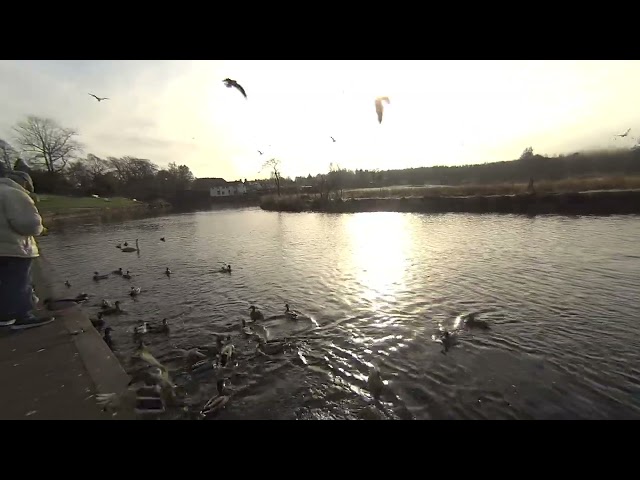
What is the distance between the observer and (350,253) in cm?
1916

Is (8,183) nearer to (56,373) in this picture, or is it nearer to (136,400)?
(56,373)

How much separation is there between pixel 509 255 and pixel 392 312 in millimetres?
10125

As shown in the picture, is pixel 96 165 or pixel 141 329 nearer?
pixel 141 329

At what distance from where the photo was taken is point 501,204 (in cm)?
3547

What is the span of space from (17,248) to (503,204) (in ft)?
132

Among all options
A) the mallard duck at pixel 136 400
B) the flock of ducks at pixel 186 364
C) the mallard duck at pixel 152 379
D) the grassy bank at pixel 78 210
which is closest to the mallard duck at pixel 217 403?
the flock of ducks at pixel 186 364

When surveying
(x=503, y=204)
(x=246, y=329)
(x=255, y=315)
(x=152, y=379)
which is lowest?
(x=246, y=329)

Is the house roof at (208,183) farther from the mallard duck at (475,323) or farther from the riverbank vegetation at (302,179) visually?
the mallard duck at (475,323)

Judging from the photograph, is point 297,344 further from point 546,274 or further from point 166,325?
point 546,274

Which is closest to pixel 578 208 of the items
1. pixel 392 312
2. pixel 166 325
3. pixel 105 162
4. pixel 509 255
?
pixel 509 255

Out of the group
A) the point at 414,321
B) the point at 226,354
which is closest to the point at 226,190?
the point at 414,321

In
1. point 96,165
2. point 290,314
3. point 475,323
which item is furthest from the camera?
point 96,165

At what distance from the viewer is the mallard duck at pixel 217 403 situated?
5051 mm

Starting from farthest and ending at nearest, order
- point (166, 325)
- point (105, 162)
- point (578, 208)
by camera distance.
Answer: point (105, 162)
point (578, 208)
point (166, 325)
